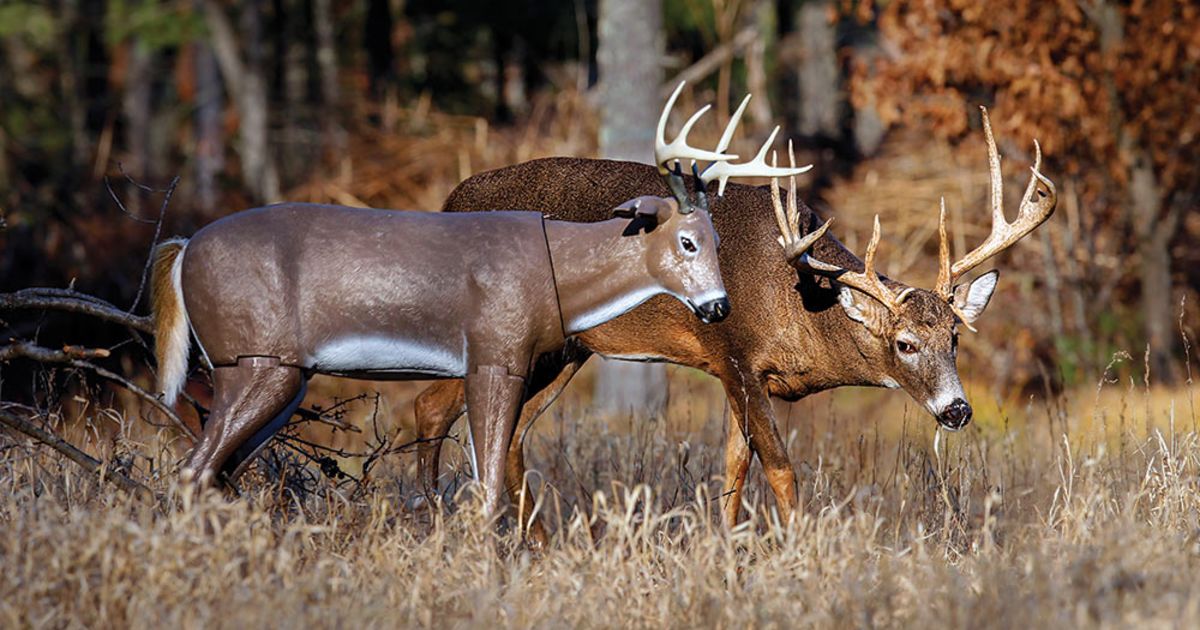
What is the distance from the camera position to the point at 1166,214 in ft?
44.8

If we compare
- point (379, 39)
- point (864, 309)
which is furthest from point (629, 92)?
point (379, 39)

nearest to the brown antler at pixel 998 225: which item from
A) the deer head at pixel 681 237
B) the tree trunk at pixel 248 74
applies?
the deer head at pixel 681 237

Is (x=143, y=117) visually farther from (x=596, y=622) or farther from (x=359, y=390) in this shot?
(x=596, y=622)

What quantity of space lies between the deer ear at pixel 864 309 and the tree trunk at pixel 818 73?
36.2 feet

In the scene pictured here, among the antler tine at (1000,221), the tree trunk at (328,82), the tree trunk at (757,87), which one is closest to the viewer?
the antler tine at (1000,221)

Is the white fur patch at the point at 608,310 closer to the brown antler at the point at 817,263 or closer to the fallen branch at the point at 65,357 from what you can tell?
the brown antler at the point at 817,263

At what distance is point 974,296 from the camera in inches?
277

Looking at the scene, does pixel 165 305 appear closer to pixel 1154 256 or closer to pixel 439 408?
pixel 439 408

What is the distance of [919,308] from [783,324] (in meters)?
0.62

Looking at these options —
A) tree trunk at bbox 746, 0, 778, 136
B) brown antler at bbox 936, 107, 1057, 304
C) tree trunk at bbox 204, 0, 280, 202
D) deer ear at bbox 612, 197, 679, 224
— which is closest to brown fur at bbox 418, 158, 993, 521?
brown antler at bbox 936, 107, 1057, 304

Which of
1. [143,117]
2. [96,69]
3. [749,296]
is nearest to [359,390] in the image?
[749,296]

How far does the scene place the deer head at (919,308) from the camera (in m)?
6.68

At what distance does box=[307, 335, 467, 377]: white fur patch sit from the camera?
5.48 meters

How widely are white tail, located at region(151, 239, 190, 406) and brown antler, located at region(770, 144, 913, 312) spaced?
8.21ft
